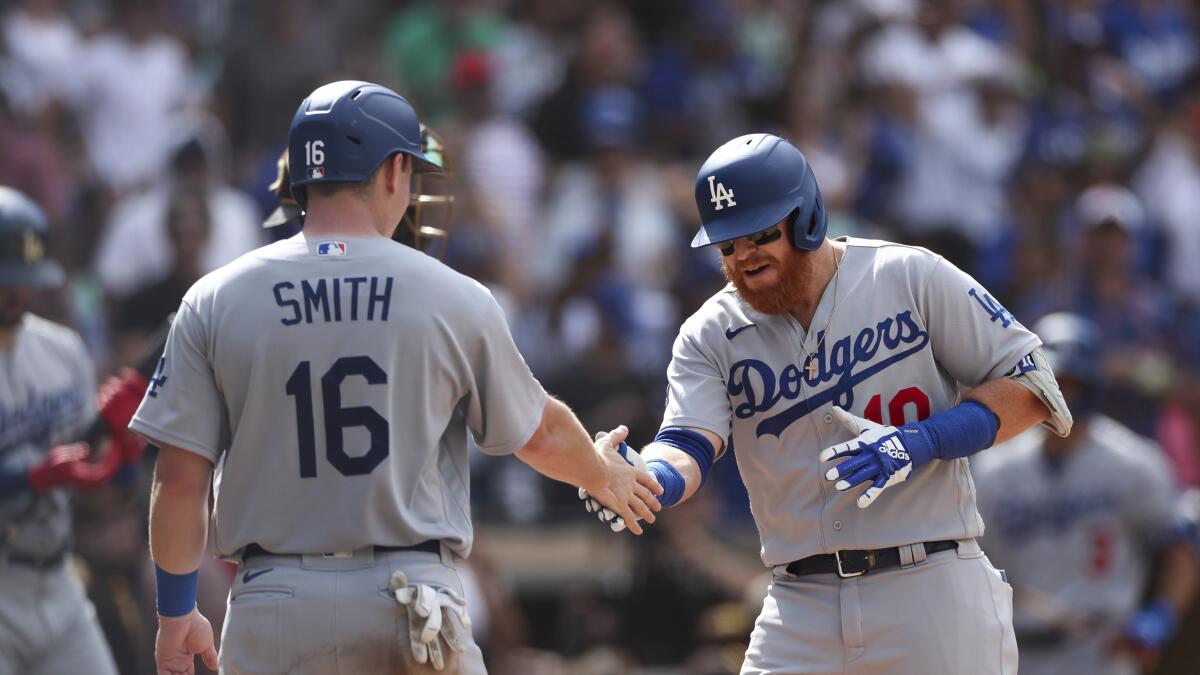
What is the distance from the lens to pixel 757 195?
5320mm

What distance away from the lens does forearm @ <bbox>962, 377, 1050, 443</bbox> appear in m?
5.30

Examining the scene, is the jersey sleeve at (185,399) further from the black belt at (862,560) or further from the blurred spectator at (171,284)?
the blurred spectator at (171,284)

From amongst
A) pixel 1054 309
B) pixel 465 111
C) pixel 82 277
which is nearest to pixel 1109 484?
pixel 1054 309

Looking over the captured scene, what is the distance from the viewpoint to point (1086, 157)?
13.6 m

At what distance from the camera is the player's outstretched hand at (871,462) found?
5.09 metres

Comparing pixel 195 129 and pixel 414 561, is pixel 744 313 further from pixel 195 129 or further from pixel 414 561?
pixel 195 129

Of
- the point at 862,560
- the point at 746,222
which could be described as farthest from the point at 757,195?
the point at 862,560

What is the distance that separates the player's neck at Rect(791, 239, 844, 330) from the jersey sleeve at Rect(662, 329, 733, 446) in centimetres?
34

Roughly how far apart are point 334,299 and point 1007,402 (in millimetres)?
2188

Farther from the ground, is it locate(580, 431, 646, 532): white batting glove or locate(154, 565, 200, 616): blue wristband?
locate(580, 431, 646, 532): white batting glove

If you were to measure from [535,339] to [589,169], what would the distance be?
1.98 metres

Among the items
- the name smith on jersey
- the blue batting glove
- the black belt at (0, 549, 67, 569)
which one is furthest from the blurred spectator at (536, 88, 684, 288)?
the name smith on jersey

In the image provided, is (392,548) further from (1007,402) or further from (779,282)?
(1007,402)

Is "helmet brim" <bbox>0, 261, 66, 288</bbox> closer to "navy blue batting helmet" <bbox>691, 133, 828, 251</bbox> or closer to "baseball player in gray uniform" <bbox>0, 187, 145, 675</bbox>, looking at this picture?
"baseball player in gray uniform" <bbox>0, 187, 145, 675</bbox>
